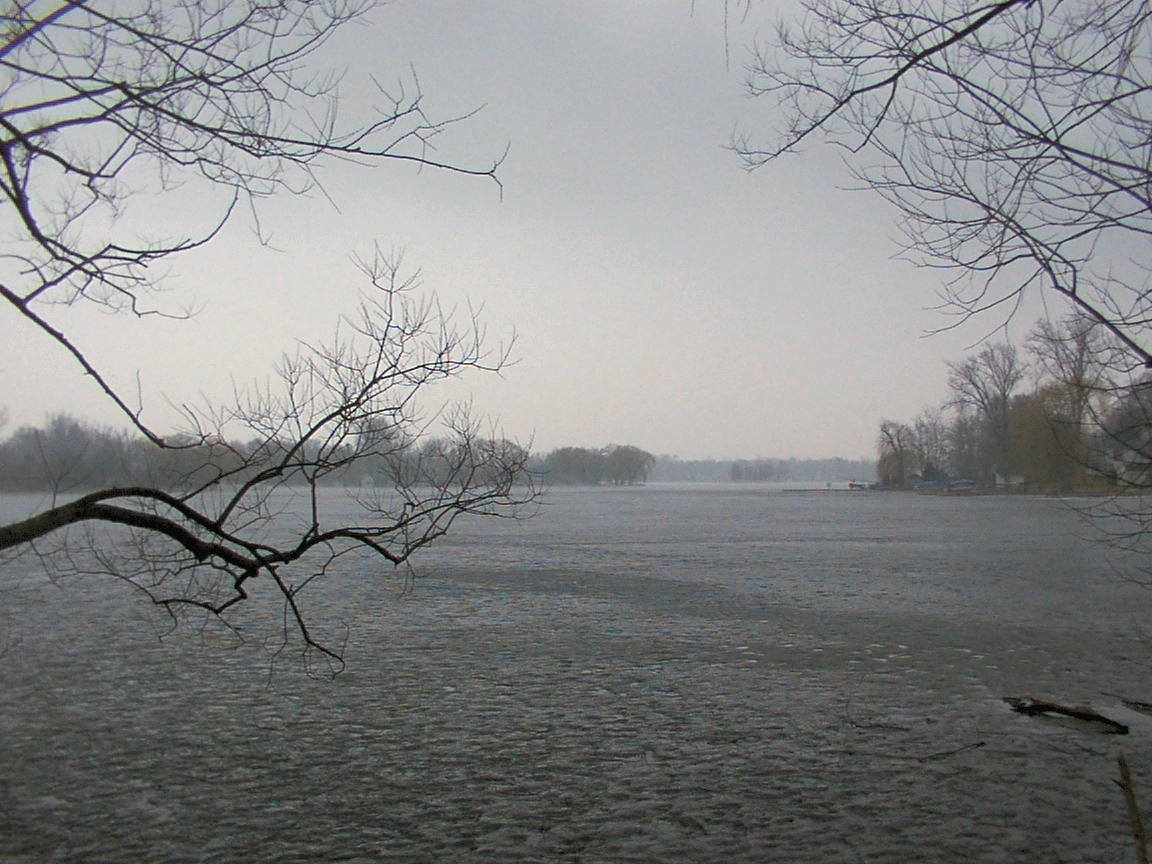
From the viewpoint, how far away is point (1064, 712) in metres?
7.44

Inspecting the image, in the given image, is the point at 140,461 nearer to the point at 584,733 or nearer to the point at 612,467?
the point at 584,733

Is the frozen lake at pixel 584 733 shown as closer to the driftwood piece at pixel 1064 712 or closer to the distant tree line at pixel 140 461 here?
the driftwood piece at pixel 1064 712

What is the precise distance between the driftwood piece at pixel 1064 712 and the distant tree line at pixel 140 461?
15.6 ft

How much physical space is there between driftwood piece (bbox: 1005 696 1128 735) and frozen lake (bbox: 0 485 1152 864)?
0.18 m

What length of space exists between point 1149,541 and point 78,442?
28.5 meters

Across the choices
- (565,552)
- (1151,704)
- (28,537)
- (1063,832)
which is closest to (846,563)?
(565,552)

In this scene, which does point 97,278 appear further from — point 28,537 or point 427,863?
point 427,863

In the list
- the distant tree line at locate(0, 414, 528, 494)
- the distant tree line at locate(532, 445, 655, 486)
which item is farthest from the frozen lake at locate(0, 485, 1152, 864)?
the distant tree line at locate(532, 445, 655, 486)

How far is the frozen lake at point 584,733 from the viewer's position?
17.1 ft

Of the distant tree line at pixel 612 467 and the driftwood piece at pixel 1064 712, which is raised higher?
the distant tree line at pixel 612 467

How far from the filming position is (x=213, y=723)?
733 cm

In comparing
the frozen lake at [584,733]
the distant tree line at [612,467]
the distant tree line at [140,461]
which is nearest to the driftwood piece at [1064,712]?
the frozen lake at [584,733]

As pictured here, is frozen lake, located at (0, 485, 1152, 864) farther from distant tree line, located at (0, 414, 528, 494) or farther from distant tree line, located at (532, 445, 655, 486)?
distant tree line, located at (532, 445, 655, 486)

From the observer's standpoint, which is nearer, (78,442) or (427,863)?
(427,863)
